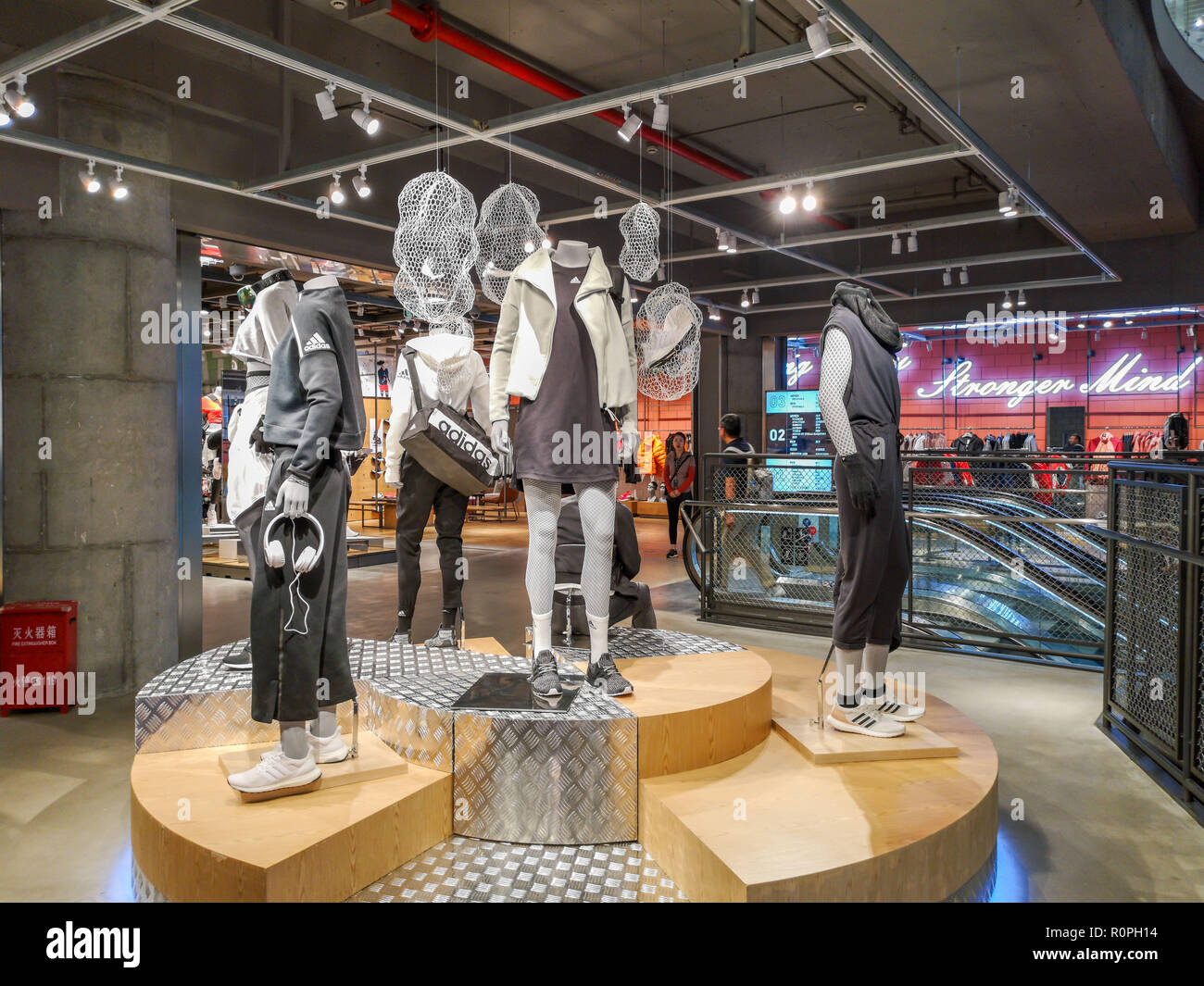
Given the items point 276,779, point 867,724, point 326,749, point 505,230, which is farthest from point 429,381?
point 867,724

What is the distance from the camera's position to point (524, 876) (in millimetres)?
2547

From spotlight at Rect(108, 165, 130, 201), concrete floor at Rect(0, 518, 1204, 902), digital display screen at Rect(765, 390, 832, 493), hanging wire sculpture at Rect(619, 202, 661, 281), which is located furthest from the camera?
digital display screen at Rect(765, 390, 832, 493)

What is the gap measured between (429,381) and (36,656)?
8.22 feet

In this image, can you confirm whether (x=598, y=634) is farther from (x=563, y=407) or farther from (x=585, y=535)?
(x=563, y=407)

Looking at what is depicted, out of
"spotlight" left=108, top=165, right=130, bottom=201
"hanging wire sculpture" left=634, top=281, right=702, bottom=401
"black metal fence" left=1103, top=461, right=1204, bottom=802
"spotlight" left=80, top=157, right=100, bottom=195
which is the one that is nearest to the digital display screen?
"hanging wire sculpture" left=634, top=281, right=702, bottom=401

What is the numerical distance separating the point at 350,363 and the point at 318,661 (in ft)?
3.02

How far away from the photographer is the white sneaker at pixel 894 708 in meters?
3.29

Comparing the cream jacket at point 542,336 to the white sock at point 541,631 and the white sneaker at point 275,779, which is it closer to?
the white sock at point 541,631

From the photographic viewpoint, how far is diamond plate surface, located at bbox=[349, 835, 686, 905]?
7.95 ft

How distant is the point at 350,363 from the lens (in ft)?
8.96

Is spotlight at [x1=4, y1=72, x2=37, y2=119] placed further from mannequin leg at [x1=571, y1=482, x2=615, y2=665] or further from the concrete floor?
mannequin leg at [x1=571, y1=482, x2=615, y2=665]

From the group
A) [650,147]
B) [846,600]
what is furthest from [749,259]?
[846,600]

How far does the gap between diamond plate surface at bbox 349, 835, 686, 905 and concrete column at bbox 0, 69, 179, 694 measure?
3110mm
